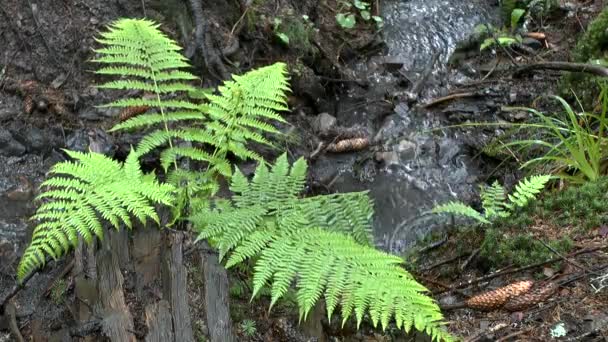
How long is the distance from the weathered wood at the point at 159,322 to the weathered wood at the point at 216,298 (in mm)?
168

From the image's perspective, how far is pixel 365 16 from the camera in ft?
21.9

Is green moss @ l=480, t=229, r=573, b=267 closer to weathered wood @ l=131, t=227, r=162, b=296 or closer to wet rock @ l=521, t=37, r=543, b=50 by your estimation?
weathered wood @ l=131, t=227, r=162, b=296

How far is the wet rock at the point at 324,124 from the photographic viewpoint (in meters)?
5.24

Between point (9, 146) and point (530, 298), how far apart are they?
351 centimetres

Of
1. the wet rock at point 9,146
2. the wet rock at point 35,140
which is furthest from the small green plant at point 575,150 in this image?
the wet rock at point 9,146

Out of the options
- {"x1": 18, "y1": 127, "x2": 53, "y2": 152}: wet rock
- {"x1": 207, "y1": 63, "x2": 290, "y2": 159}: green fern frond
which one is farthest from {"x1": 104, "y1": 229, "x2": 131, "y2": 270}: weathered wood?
{"x1": 18, "y1": 127, "x2": 53, "y2": 152}: wet rock

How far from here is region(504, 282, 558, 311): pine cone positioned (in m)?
3.07

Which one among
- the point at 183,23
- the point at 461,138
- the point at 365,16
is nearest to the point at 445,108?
the point at 461,138

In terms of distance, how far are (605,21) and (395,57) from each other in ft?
6.96

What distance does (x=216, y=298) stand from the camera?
8.36ft

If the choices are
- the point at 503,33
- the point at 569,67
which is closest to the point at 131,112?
the point at 569,67

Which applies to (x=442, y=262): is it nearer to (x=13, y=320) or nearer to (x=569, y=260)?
(x=569, y=260)

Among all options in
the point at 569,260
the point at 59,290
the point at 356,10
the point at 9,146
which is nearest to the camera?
the point at 59,290

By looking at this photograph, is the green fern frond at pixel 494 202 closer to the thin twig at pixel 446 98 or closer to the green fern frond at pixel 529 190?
the green fern frond at pixel 529 190
